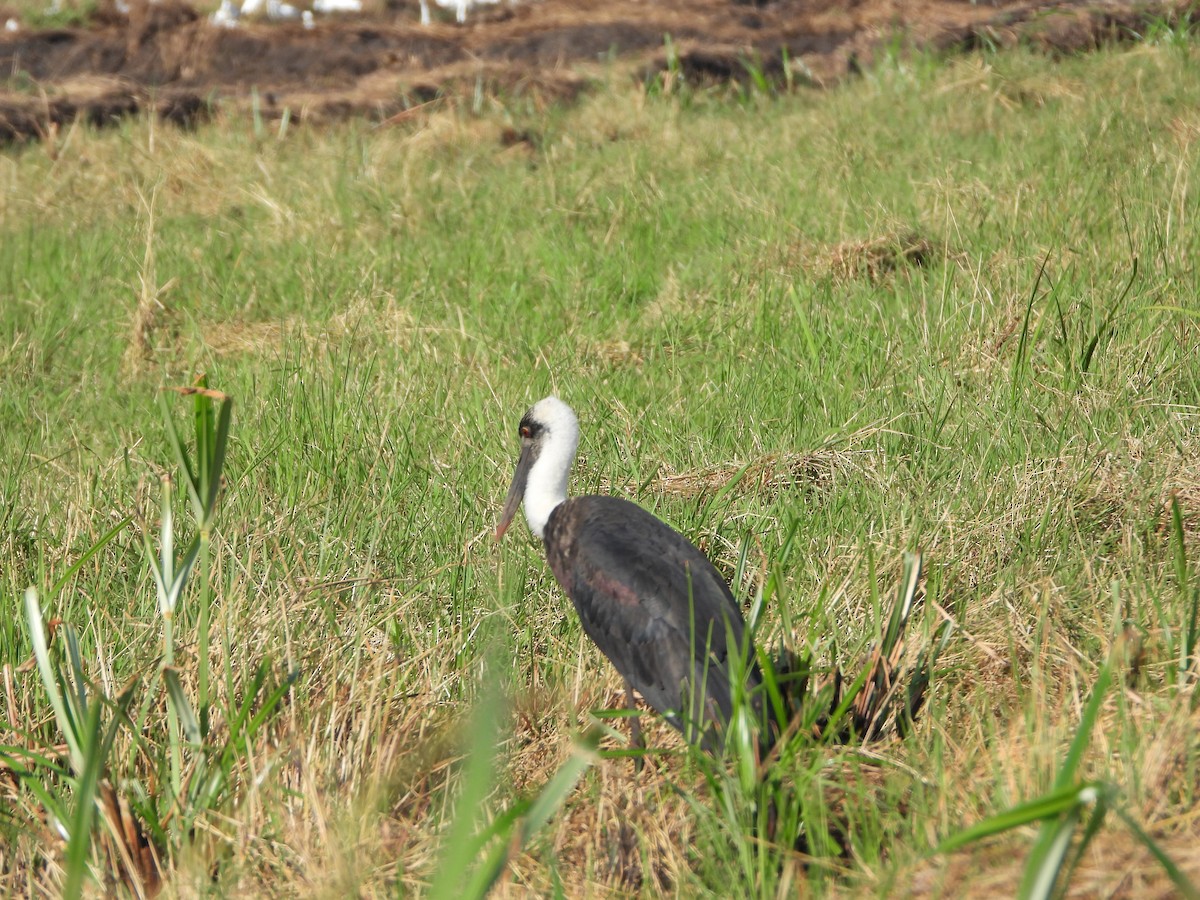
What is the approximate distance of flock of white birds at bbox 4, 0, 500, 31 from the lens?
1133 centimetres

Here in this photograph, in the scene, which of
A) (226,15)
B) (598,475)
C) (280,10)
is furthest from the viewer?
(280,10)

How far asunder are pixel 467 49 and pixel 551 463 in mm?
7697

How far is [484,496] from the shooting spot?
3920 millimetres

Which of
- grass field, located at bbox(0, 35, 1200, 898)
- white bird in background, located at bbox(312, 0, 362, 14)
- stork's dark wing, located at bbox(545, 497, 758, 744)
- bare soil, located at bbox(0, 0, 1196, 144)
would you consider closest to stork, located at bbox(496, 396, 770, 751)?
stork's dark wing, located at bbox(545, 497, 758, 744)

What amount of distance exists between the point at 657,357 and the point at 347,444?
1.41 m

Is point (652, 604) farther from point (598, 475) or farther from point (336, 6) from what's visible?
point (336, 6)

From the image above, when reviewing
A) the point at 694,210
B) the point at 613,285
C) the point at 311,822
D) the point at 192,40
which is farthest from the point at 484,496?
the point at 192,40

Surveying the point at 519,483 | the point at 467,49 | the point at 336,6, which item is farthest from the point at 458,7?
the point at 519,483

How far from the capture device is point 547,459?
3.56m

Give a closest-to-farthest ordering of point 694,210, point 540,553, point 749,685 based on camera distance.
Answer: point 749,685
point 540,553
point 694,210

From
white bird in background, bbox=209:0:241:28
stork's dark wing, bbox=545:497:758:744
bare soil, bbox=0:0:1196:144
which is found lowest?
stork's dark wing, bbox=545:497:758:744

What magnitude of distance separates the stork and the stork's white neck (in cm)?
5

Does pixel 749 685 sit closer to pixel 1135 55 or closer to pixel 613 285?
pixel 613 285

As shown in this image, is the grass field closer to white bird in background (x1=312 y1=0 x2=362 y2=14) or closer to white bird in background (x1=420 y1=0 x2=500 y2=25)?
white bird in background (x1=420 y1=0 x2=500 y2=25)
